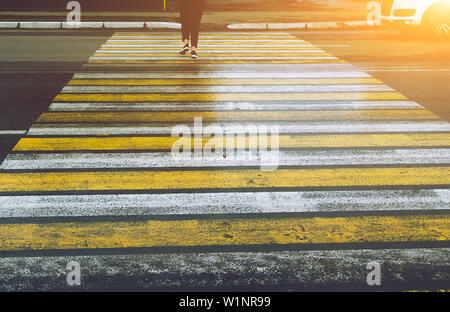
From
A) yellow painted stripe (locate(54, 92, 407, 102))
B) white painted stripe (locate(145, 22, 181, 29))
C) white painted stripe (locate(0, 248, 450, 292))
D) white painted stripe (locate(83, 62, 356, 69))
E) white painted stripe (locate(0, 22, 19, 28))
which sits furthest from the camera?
white painted stripe (locate(145, 22, 181, 29))

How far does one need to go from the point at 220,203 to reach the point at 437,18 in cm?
1259

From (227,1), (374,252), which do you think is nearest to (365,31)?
(227,1)

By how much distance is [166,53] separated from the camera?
1261 centimetres

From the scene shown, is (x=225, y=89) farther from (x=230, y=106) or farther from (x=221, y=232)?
(x=221, y=232)

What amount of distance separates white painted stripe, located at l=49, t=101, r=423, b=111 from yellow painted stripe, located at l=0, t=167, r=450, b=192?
2.51 metres

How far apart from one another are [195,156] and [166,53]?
7.19 metres

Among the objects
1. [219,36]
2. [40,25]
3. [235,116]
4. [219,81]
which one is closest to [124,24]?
[40,25]

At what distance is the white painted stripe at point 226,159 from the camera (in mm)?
5539

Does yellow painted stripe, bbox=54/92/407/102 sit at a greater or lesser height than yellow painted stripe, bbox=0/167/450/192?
greater

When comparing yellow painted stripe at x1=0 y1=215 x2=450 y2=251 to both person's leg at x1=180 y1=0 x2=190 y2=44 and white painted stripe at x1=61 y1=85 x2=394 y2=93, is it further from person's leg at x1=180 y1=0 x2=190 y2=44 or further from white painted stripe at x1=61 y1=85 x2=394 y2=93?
person's leg at x1=180 y1=0 x2=190 y2=44

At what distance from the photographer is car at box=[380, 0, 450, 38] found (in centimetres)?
1520

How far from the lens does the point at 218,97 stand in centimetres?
843

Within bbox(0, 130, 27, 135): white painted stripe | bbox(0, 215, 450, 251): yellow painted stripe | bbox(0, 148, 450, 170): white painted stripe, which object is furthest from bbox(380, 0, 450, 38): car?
bbox(0, 215, 450, 251): yellow painted stripe

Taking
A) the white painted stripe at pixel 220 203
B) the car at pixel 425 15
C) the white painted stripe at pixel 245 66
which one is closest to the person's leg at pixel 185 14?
the white painted stripe at pixel 245 66
